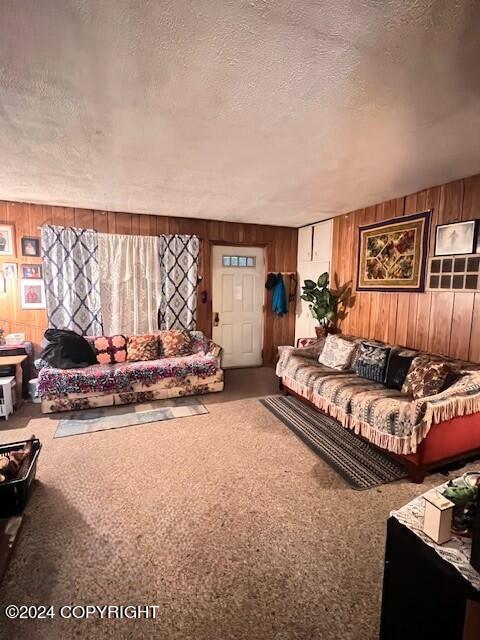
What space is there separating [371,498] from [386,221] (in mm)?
2885

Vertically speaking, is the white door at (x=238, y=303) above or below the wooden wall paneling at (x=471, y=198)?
below

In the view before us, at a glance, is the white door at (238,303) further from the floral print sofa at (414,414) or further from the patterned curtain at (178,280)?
the floral print sofa at (414,414)

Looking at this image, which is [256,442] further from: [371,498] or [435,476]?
[435,476]

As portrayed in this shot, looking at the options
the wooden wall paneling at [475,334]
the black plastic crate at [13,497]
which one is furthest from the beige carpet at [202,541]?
the wooden wall paneling at [475,334]

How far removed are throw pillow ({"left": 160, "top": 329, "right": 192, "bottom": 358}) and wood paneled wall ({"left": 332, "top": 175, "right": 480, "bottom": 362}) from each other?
7.33 feet

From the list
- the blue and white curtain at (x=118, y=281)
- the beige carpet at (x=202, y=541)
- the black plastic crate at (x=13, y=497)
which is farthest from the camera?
the blue and white curtain at (x=118, y=281)

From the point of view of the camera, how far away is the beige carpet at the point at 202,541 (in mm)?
1342

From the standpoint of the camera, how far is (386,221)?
3604 millimetres

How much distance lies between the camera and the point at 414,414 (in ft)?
7.29

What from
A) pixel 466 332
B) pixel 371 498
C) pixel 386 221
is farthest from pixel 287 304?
pixel 371 498

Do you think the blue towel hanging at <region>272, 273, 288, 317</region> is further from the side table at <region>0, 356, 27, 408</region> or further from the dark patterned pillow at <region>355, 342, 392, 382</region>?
the side table at <region>0, 356, 27, 408</region>

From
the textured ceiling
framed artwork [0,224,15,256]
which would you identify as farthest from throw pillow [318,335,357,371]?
framed artwork [0,224,15,256]

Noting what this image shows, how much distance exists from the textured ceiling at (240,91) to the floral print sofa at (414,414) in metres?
1.75

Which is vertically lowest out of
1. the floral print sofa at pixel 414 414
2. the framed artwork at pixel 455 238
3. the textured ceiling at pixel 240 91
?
the floral print sofa at pixel 414 414
